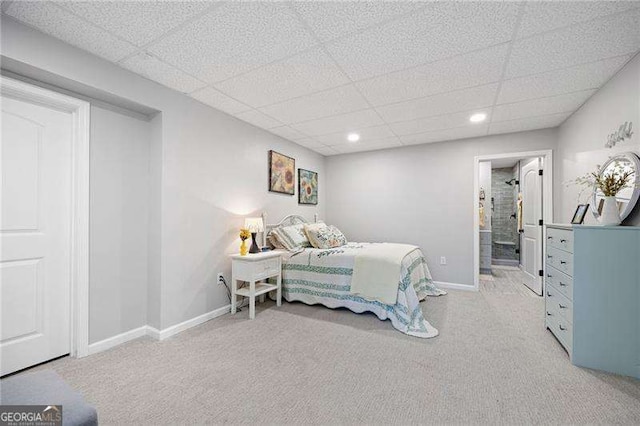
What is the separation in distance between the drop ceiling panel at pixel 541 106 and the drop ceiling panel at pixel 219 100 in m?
2.94

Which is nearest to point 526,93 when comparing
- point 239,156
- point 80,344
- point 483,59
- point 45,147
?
point 483,59

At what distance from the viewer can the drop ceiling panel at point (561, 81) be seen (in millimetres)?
2203

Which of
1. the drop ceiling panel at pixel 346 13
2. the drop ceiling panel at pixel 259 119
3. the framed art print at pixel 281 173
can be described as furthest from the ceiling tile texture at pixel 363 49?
the framed art print at pixel 281 173

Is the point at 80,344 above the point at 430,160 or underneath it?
underneath

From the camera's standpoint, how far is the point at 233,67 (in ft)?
7.40

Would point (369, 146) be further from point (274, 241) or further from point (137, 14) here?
point (137, 14)

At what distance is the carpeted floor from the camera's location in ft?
5.11

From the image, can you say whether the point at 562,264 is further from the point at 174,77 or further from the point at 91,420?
the point at 174,77

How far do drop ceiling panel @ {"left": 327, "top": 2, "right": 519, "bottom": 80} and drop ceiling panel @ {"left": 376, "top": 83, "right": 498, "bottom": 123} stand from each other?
30.3 inches

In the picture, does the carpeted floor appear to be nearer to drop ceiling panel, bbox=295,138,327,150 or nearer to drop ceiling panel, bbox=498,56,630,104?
drop ceiling panel, bbox=498,56,630,104

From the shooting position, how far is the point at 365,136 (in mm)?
4176

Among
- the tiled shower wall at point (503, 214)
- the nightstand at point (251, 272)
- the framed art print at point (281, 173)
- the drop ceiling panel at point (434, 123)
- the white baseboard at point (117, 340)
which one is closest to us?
the white baseboard at point (117, 340)

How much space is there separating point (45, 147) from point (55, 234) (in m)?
0.69

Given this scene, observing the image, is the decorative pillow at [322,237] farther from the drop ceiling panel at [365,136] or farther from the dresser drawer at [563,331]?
the dresser drawer at [563,331]
